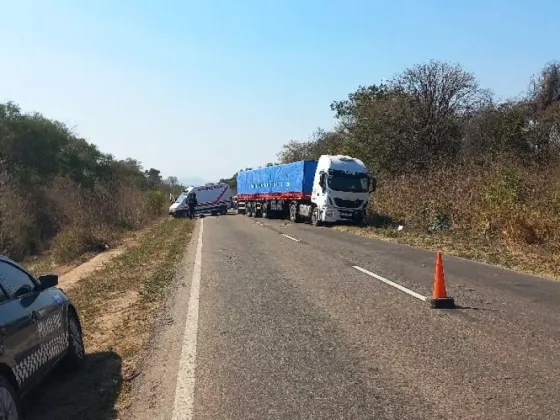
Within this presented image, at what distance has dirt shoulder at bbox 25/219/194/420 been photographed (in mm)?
5582

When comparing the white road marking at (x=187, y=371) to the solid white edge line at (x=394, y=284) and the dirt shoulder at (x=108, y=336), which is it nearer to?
the dirt shoulder at (x=108, y=336)

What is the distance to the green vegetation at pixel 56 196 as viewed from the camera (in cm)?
2844

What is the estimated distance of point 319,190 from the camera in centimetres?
3062

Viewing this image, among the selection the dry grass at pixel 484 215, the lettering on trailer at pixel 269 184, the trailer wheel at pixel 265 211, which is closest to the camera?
the dry grass at pixel 484 215

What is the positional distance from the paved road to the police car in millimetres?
923

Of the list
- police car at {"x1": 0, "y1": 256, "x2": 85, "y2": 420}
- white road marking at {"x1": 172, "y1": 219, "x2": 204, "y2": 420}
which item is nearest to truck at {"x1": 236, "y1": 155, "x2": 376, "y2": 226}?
white road marking at {"x1": 172, "y1": 219, "x2": 204, "y2": 420}

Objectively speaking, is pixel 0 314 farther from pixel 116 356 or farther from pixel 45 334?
pixel 116 356

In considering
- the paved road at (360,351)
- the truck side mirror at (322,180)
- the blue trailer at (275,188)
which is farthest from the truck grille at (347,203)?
the paved road at (360,351)

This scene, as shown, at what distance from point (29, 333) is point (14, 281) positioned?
0.70m

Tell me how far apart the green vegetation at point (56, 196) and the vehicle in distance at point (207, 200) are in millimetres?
2682

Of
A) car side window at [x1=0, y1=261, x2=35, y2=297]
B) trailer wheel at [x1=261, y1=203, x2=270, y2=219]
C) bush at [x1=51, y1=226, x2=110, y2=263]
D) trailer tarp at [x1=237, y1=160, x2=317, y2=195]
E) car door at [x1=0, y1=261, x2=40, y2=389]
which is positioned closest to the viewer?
car door at [x1=0, y1=261, x2=40, y2=389]

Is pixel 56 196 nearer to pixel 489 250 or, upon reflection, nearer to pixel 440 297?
pixel 489 250

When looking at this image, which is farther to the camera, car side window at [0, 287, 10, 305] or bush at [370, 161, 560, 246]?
bush at [370, 161, 560, 246]

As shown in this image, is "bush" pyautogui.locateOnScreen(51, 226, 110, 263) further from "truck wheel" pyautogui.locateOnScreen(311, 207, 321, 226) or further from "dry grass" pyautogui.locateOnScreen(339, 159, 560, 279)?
"dry grass" pyautogui.locateOnScreen(339, 159, 560, 279)
